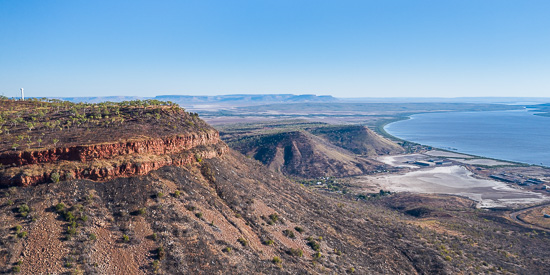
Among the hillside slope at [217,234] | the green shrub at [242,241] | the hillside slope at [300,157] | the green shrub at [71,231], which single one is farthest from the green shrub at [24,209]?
the hillside slope at [300,157]

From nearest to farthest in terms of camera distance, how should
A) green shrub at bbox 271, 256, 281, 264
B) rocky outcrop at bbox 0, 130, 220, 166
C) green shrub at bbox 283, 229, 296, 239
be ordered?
rocky outcrop at bbox 0, 130, 220, 166, green shrub at bbox 271, 256, 281, 264, green shrub at bbox 283, 229, 296, 239

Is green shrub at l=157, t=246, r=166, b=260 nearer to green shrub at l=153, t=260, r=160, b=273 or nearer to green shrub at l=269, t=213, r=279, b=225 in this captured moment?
green shrub at l=153, t=260, r=160, b=273

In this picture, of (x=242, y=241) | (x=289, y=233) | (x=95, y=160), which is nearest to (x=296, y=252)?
(x=289, y=233)

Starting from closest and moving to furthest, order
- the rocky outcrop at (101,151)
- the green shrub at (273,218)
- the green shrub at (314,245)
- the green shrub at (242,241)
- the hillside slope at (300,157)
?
the rocky outcrop at (101,151) < the green shrub at (242,241) < the green shrub at (314,245) < the green shrub at (273,218) < the hillside slope at (300,157)

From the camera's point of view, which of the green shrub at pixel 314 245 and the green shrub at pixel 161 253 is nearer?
the green shrub at pixel 161 253

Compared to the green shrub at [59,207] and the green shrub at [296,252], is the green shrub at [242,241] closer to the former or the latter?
the green shrub at [296,252]

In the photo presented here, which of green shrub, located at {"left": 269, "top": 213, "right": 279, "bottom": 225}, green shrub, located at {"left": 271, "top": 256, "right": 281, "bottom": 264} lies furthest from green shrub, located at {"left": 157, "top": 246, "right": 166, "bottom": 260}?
green shrub, located at {"left": 269, "top": 213, "right": 279, "bottom": 225}

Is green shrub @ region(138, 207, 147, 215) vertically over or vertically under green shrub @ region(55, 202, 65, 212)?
under
